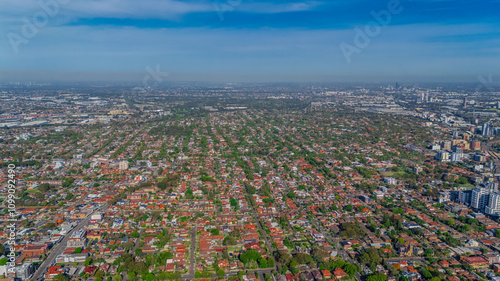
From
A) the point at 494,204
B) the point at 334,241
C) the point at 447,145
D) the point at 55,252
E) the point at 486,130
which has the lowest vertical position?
the point at 334,241

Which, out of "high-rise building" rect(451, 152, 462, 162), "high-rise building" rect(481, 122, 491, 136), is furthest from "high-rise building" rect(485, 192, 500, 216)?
"high-rise building" rect(481, 122, 491, 136)

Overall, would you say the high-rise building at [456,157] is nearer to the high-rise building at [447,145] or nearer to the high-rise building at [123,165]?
the high-rise building at [447,145]

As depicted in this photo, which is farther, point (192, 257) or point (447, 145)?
point (447, 145)

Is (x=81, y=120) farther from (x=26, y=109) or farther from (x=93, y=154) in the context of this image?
(x=93, y=154)

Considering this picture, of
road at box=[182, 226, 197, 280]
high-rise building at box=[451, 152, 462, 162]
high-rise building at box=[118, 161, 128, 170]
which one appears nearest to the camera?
road at box=[182, 226, 197, 280]

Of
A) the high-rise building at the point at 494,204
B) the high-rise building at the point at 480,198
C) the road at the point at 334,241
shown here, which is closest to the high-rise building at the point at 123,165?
the road at the point at 334,241

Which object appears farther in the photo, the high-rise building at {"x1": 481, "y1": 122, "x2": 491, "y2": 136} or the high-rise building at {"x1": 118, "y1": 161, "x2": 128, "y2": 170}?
the high-rise building at {"x1": 481, "y1": 122, "x2": 491, "y2": 136}

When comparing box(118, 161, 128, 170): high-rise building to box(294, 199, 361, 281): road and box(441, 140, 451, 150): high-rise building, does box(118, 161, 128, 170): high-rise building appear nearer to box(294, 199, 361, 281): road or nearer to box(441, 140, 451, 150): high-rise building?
box(294, 199, 361, 281): road

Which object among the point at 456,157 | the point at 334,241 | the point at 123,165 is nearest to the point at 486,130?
the point at 456,157

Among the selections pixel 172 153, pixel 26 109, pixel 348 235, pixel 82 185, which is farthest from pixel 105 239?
pixel 26 109

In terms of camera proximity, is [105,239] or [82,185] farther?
[82,185]

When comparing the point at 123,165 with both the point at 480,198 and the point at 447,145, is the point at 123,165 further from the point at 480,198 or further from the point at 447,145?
the point at 447,145
